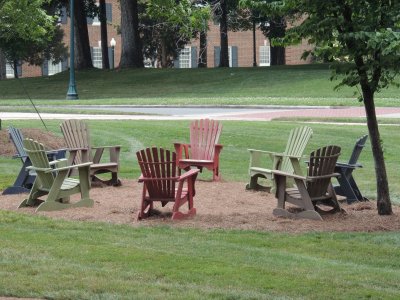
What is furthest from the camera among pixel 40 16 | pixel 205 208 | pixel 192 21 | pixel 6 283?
pixel 40 16

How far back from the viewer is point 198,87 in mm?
46188

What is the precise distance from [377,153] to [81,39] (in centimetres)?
4539

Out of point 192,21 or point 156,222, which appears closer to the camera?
point 156,222

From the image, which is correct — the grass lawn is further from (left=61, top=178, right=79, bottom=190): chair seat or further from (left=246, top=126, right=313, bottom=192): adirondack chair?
(left=246, top=126, right=313, bottom=192): adirondack chair

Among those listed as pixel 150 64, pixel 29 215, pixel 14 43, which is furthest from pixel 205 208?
pixel 150 64

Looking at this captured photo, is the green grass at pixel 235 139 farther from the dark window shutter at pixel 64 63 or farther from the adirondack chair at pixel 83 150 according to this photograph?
the dark window shutter at pixel 64 63

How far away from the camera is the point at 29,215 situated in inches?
448

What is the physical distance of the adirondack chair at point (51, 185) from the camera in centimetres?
1182

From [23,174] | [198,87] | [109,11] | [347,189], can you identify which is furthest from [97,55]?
[347,189]

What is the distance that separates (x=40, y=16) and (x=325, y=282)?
85.0 feet

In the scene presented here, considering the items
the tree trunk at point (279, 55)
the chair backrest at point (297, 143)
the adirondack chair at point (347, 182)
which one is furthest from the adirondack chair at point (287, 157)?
the tree trunk at point (279, 55)

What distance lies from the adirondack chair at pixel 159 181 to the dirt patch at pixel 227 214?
0.49 feet

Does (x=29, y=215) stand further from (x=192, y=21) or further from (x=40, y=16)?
(x=40, y=16)

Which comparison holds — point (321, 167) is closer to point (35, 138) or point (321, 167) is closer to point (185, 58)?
point (35, 138)
